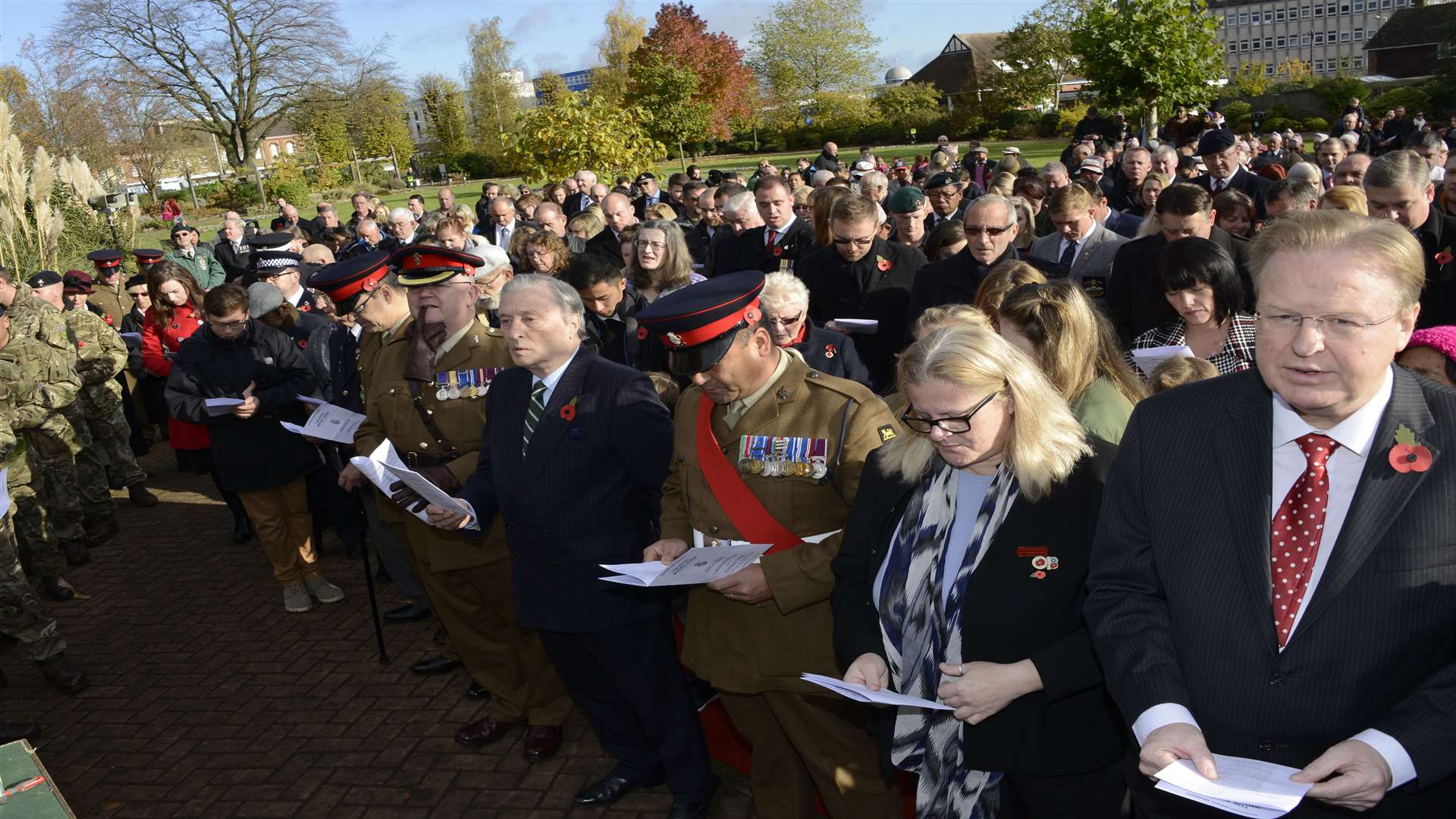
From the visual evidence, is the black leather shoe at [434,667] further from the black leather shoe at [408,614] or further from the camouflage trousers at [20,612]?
the camouflage trousers at [20,612]

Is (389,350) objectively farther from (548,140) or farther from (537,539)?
(548,140)

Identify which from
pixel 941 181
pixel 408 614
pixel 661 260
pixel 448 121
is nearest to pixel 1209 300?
pixel 661 260

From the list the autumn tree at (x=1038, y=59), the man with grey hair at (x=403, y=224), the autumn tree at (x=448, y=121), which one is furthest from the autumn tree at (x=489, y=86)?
the man with grey hair at (x=403, y=224)

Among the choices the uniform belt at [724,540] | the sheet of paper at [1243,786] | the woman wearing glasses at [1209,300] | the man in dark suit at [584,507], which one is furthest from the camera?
the woman wearing glasses at [1209,300]

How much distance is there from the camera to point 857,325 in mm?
6031

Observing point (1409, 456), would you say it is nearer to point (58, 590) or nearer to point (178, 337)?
point (58, 590)

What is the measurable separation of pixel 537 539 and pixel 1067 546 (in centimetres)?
227

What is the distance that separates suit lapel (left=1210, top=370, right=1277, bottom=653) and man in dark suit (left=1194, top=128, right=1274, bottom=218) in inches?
332

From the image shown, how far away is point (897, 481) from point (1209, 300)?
229 cm

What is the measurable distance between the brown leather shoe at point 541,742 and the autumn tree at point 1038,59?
5499cm

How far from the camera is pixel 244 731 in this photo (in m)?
5.54

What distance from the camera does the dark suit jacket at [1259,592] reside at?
2086mm

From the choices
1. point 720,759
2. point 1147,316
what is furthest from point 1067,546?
point 1147,316

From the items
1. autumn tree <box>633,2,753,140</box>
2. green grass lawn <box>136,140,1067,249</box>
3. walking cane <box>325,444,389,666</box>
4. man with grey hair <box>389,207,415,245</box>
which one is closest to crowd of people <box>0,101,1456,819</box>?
walking cane <box>325,444,389,666</box>
